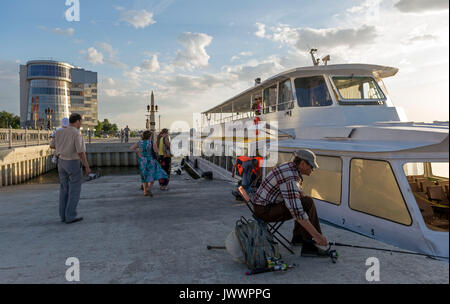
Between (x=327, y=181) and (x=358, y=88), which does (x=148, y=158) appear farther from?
(x=358, y=88)

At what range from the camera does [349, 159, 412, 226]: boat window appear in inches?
179

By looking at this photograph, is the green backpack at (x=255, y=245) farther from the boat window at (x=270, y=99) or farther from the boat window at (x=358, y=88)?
the boat window at (x=270, y=99)

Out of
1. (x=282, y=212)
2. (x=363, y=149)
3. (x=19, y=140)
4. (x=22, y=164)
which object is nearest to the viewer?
(x=282, y=212)

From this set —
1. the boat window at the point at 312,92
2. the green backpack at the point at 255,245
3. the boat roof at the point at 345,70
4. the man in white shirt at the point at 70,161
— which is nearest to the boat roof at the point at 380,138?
the boat window at the point at 312,92

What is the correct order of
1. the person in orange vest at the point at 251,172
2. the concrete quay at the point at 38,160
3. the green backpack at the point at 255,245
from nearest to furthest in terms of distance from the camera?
the green backpack at the point at 255,245, the person in orange vest at the point at 251,172, the concrete quay at the point at 38,160

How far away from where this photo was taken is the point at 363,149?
4.96 meters

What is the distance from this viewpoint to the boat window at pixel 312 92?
7734mm

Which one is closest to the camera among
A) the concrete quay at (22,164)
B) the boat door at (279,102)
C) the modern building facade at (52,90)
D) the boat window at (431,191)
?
the boat window at (431,191)

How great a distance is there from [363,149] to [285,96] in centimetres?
418

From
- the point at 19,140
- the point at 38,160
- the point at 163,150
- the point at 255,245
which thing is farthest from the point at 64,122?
the point at 19,140

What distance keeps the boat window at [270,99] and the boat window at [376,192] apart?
14.9 feet

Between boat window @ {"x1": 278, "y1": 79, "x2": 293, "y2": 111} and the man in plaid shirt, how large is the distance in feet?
15.3

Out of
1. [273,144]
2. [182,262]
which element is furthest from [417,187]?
[182,262]

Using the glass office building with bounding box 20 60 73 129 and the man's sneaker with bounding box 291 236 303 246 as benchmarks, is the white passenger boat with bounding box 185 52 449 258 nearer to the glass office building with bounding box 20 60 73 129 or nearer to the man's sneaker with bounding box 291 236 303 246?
the man's sneaker with bounding box 291 236 303 246
